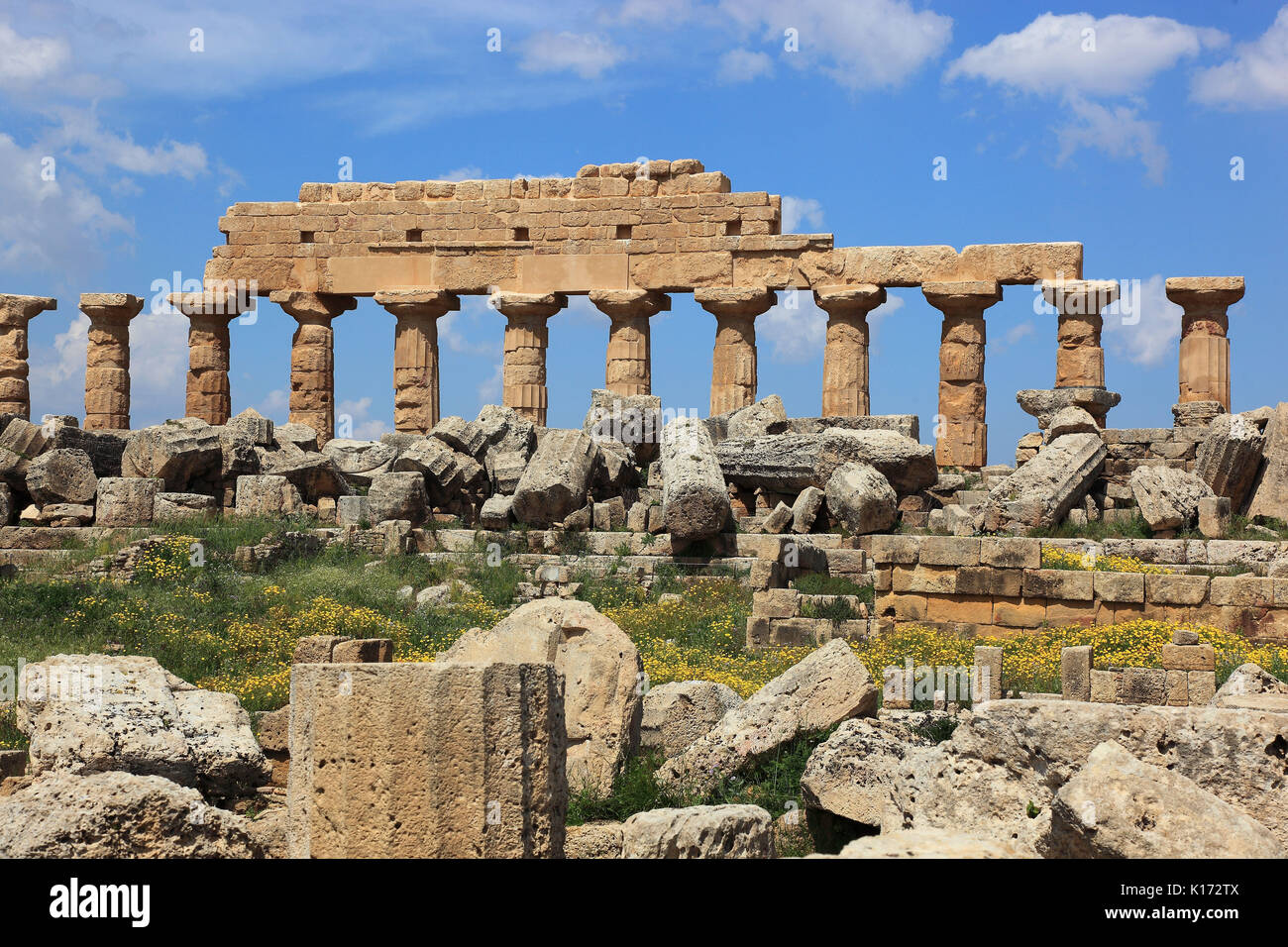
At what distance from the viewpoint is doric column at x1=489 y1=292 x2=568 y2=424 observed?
2548 cm

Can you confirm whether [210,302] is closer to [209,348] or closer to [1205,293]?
[209,348]

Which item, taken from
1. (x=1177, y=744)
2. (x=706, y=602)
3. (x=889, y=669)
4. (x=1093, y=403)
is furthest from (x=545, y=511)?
(x=1177, y=744)

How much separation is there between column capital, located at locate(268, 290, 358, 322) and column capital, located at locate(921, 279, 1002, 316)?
37.1ft

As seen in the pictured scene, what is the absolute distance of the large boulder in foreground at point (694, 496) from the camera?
16.2 m

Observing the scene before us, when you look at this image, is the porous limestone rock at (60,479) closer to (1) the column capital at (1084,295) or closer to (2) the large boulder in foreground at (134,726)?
(2) the large boulder in foreground at (134,726)

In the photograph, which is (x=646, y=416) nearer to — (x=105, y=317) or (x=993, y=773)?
(x=105, y=317)

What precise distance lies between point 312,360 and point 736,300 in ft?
27.0

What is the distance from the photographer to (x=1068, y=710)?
6.39 metres

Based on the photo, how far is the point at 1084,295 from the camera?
2312cm

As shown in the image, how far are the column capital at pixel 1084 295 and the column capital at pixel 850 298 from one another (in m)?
2.97

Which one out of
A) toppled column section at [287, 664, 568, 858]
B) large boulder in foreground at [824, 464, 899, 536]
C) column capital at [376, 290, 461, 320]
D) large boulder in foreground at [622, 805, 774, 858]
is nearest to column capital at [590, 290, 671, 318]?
column capital at [376, 290, 461, 320]

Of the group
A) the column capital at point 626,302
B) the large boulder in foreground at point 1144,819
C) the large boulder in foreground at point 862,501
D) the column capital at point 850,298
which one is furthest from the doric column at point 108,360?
the large boulder in foreground at point 1144,819

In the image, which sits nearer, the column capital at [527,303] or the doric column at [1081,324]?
the doric column at [1081,324]
